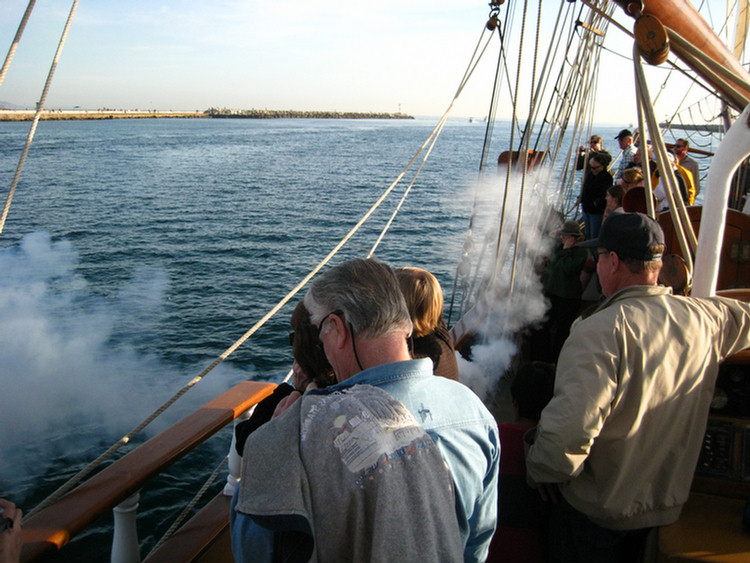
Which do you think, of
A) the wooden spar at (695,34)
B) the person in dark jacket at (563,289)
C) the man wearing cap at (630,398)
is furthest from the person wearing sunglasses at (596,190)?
the man wearing cap at (630,398)

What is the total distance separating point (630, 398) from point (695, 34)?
5.31 ft

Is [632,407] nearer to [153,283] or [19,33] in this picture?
[19,33]

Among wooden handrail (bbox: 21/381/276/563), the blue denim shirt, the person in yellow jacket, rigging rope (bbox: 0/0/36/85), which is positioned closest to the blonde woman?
the blue denim shirt

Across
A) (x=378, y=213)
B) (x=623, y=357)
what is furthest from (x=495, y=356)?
(x=378, y=213)

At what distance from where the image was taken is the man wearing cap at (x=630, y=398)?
158 centimetres

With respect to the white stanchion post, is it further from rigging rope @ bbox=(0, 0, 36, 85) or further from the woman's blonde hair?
rigging rope @ bbox=(0, 0, 36, 85)

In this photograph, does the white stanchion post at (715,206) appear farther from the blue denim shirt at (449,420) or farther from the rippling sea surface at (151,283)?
the rippling sea surface at (151,283)

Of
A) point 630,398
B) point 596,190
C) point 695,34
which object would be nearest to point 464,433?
point 630,398

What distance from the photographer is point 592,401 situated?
1562 millimetres

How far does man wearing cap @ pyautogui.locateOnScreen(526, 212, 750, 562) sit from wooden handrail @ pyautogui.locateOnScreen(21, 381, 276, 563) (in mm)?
1077

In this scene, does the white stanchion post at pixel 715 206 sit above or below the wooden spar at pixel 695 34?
below

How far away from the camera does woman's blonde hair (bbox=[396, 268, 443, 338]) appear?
1850mm

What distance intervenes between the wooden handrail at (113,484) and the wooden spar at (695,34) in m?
2.18

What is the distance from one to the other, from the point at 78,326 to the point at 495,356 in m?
8.92
